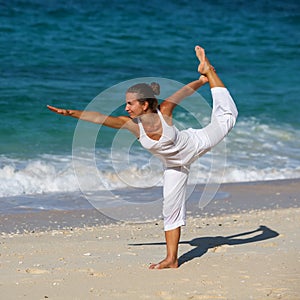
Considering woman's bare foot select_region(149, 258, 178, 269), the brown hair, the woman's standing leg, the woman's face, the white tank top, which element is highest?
the brown hair

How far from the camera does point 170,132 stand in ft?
18.6

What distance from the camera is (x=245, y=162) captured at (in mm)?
10922

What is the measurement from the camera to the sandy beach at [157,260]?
5250 millimetres

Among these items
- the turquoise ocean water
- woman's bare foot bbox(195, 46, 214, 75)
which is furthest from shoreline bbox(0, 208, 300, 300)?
the turquoise ocean water

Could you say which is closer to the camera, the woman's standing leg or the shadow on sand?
the woman's standing leg

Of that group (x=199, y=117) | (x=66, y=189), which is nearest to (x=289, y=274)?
(x=66, y=189)

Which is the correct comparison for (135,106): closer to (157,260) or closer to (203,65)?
(203,65)

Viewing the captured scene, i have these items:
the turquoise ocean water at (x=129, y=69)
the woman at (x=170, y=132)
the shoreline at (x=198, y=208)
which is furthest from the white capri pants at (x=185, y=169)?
the turquoise ocean water at (x=129, y=69)

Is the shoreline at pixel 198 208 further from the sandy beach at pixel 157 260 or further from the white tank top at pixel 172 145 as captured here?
the white tank top at pixel 172 145

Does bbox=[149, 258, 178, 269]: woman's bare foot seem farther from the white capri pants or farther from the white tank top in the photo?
the white tank top

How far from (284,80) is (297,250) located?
11.4 m

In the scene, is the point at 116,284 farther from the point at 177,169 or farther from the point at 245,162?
the point at 245,162

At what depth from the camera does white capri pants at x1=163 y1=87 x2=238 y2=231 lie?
591 centimetres

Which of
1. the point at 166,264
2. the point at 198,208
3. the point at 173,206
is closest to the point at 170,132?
the point at 173,206
